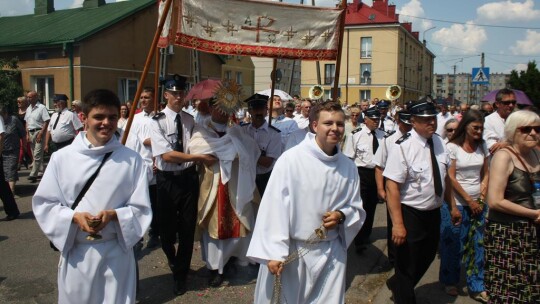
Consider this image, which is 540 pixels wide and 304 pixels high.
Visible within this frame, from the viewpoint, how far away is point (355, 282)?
18.0 feet

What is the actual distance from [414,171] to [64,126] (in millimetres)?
7311

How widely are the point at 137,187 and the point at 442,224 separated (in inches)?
135

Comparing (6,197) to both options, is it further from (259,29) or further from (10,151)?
(259,29)

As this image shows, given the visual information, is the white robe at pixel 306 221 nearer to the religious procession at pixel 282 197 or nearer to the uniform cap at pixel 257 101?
the religious procession at pixel 282 197

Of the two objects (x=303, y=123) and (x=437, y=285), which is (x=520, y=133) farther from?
(x=303, y=123)

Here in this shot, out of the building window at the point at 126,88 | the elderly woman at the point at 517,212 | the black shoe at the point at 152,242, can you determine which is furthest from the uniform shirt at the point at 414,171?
the building window at the point at 126,88

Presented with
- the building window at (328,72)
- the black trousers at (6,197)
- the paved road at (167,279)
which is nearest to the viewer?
the paved road at (167,279)

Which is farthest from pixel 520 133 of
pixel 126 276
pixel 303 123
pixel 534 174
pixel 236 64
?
pixel 236 64

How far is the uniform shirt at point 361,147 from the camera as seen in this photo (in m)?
6.56

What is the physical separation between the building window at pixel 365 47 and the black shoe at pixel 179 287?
5248cm

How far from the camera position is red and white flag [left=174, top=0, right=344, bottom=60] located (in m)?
4.79

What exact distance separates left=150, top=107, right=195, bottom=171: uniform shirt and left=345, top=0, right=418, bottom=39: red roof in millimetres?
50655

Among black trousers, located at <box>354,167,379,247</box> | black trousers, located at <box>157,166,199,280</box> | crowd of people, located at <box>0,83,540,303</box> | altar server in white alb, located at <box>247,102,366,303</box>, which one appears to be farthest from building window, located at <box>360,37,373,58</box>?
altar server in white alb, located at <box>247,102,366,303</box>

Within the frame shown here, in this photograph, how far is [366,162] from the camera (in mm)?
6566
